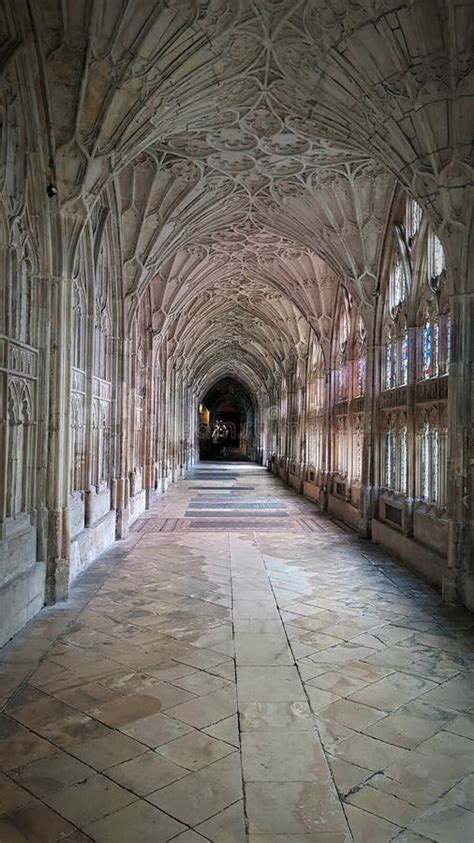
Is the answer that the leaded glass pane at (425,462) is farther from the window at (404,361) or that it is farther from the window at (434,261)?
the window at (434,261)

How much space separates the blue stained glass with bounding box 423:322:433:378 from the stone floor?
3.54 metres

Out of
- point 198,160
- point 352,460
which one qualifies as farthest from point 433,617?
point 198,160

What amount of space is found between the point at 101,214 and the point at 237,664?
8.16 metres

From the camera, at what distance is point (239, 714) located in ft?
12.9

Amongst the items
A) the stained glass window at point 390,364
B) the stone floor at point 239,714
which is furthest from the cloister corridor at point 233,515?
the stained glass window at point 390,364

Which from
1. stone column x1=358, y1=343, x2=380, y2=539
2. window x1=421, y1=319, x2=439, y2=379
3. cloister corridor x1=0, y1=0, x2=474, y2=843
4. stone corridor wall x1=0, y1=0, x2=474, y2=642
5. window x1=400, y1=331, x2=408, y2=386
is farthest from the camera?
stone column x1=358, y1=343, x2=380, y2=539

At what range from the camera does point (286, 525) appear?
1288cm

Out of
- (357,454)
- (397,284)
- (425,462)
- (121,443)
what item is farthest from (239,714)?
(357,454)

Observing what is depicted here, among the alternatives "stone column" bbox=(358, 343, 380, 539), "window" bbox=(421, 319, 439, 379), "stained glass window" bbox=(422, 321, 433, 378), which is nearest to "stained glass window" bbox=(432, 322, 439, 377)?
"window" bbox=(421, 319, 439, 379)

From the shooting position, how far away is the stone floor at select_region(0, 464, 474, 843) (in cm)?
284

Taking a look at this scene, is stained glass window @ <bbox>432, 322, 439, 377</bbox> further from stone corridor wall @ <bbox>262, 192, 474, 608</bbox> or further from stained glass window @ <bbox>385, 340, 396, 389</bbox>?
stained glass window @ <bbox>385, 340, 396, 389</bbox>

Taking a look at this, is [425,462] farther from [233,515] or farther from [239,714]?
[239,714]

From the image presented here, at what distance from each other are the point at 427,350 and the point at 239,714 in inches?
278

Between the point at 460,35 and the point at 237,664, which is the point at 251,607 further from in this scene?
the point at 460,35
